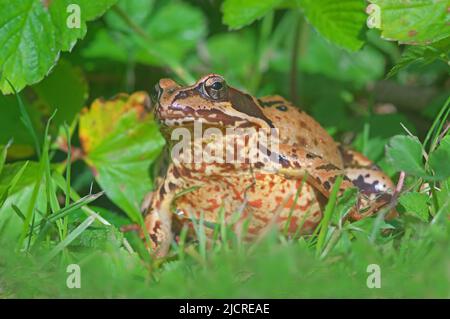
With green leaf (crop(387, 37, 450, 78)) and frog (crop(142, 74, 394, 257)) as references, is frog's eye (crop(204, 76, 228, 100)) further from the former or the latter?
green leaf (crop(387, 37, 450, 78))

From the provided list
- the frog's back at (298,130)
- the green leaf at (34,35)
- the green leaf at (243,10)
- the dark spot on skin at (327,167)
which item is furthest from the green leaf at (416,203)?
the green leaf at (34,35)

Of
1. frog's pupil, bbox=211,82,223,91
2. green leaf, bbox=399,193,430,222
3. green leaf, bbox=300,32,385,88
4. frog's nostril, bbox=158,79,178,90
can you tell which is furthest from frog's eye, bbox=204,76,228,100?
green leaf, bbox=300,32,385,88

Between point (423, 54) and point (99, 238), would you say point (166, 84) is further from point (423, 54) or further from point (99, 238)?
point (423, 54)

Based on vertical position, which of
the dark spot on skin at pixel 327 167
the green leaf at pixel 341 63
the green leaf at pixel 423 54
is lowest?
the dark spot on skin at pixel 327 167

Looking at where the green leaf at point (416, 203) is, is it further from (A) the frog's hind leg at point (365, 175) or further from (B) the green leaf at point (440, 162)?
(A) the frog's hind leg at point (365, 175)

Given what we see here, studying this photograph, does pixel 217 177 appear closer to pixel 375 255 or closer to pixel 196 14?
pixel 375 255

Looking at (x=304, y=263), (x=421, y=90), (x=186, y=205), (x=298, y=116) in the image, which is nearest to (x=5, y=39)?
(x=186, y=205)

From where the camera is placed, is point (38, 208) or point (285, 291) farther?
point (38, 208)
